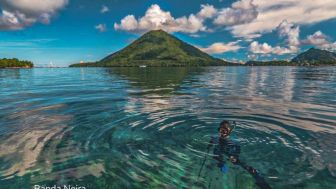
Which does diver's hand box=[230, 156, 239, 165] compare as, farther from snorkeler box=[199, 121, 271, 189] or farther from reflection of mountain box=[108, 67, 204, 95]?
reflection of mountain box=[108, 67, 204, 95]

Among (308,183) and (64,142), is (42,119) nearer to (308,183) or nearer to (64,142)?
(64,142)

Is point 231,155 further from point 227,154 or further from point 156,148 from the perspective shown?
point 156,148

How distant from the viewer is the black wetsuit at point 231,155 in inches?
309

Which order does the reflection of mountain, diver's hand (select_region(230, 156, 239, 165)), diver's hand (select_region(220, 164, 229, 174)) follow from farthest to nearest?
the reflection of mountain → diver's hand (select_region(230, 156, 239, 165)) → diver's hand (select_region(220, 164, 229, 174))

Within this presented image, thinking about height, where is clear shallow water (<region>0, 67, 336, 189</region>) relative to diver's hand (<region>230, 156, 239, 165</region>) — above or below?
below

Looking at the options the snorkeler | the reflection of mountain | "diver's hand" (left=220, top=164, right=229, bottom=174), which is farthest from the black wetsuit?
the reflection of mountain

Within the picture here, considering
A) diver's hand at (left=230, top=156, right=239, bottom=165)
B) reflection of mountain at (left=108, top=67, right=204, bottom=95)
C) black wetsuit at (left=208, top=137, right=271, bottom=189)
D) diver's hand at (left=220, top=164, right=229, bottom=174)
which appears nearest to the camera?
black wetsuit at (left=208, top=137, right=271, bottom=189)

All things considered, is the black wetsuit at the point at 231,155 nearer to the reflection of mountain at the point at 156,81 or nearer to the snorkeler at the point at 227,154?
the snorkeler at the point at 227,154

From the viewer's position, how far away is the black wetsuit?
25.7 feet

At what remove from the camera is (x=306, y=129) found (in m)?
13.3

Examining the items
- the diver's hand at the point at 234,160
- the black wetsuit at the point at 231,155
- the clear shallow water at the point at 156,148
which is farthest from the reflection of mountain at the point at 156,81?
the diver's hand at the point at 234,160

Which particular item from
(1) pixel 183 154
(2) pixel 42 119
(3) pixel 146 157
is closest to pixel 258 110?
(1) pixel 183 154

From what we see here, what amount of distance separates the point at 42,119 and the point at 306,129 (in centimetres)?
1609

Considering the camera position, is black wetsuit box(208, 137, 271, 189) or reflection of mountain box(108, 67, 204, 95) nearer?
black wetsuit box(208, 137, 271, 189)
